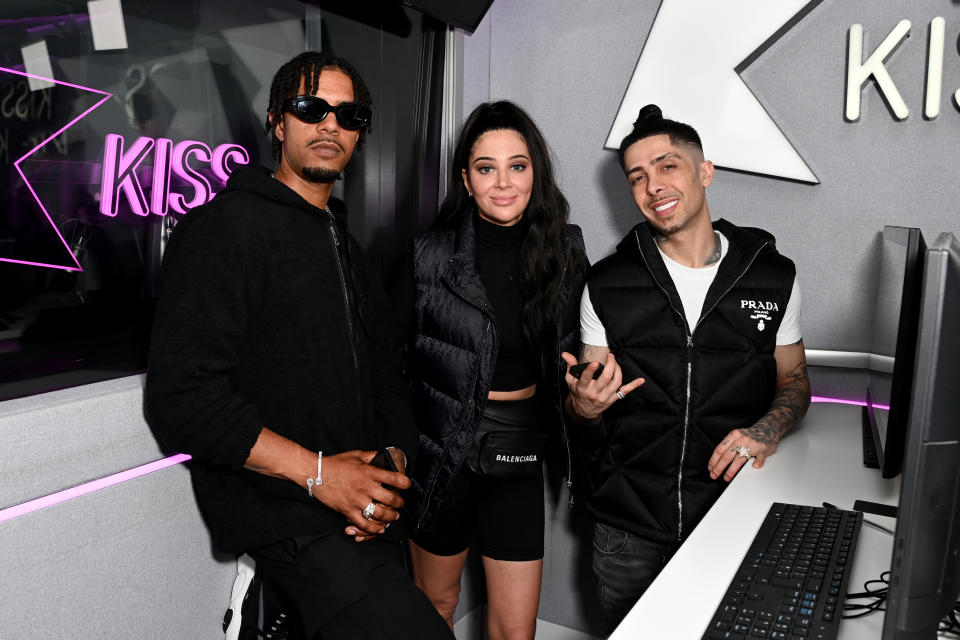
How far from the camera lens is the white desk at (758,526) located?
3.34ft

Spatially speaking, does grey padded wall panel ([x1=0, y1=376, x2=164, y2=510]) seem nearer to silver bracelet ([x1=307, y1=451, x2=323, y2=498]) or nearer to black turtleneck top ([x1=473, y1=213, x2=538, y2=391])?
silver bracelet ([x1=307, y1=451, x2=323, y2=498])

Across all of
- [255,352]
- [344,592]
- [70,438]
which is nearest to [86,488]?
[70,438]

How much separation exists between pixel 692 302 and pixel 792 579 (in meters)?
0.86

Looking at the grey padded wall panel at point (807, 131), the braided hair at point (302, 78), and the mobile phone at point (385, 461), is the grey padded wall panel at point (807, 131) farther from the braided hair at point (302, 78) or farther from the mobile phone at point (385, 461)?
the mobile phone at point (385, 461)

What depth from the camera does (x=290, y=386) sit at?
1.49 metres

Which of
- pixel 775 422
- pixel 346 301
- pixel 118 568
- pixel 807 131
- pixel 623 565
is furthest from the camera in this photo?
pixel 807 131

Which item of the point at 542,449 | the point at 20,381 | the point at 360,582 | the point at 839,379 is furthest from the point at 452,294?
the point at 839,379

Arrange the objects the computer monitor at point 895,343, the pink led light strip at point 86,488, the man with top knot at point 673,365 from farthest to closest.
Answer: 1. the man with top knot at point 673,365
2. the pink led light strip at point 86,488
3. the computer monitor at point 895,343

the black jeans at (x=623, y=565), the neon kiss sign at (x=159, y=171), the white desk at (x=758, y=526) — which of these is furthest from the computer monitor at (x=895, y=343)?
the neon kiss sign at (x=159, y=171)

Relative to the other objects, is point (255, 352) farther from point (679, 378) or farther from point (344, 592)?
point (679, 378)

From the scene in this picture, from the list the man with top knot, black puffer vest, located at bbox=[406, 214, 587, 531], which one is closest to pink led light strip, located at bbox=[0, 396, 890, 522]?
the man with top knot

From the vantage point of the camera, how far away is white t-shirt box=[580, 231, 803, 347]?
5.99 ft

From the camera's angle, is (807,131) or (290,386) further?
(807,131)

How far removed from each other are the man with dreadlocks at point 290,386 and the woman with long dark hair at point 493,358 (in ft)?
1.17
